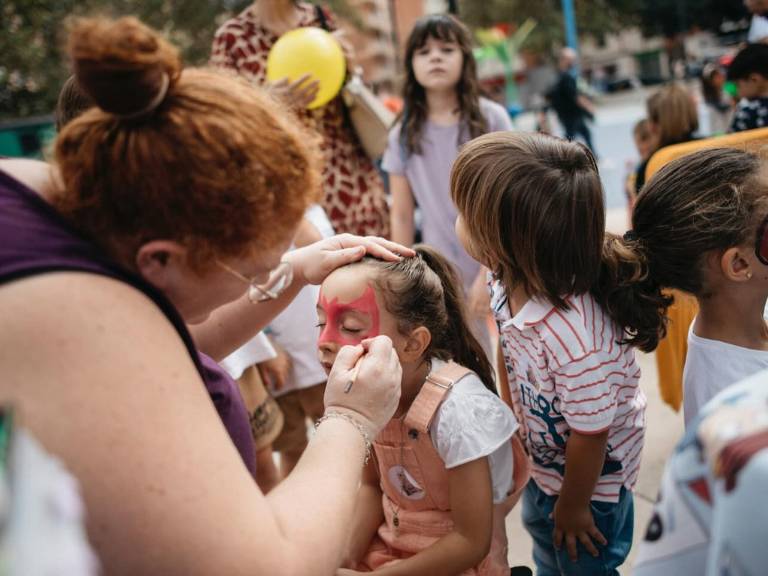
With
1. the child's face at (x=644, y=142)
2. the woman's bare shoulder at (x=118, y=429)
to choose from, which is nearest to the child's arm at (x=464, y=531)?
the woman's bare shoulder at (x=118, y=429)

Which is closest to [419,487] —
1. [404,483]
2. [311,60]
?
[404,483]

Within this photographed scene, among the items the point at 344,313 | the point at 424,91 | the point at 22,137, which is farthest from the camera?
the point at 22,137

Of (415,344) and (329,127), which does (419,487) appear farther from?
(329,127)

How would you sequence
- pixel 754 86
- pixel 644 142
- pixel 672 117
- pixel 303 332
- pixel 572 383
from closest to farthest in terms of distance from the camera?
pixel 572 383
pixel 303 332
pixel 754 86
pixel 672 117
pixel 644 142

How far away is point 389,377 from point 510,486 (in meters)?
0.67

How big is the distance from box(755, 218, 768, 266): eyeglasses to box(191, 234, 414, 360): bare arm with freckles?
2.61ft

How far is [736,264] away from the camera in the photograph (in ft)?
5.27

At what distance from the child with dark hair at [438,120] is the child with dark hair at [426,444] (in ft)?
4.03

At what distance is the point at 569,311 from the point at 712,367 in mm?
347

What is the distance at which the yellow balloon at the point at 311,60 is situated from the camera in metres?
2.87

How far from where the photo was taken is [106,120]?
105 centimetres

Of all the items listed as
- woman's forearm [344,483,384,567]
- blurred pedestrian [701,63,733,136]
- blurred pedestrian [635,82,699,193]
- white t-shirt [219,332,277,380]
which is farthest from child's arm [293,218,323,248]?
blurred pedestrian [701,63,733,136]

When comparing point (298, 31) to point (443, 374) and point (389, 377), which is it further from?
point (389, 377)

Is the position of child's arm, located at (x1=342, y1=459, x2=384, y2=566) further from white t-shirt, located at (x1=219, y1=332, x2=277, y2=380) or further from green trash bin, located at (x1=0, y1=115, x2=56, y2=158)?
green trash bin, located at (x1=0, y1=115, x2=56, y2=158)
